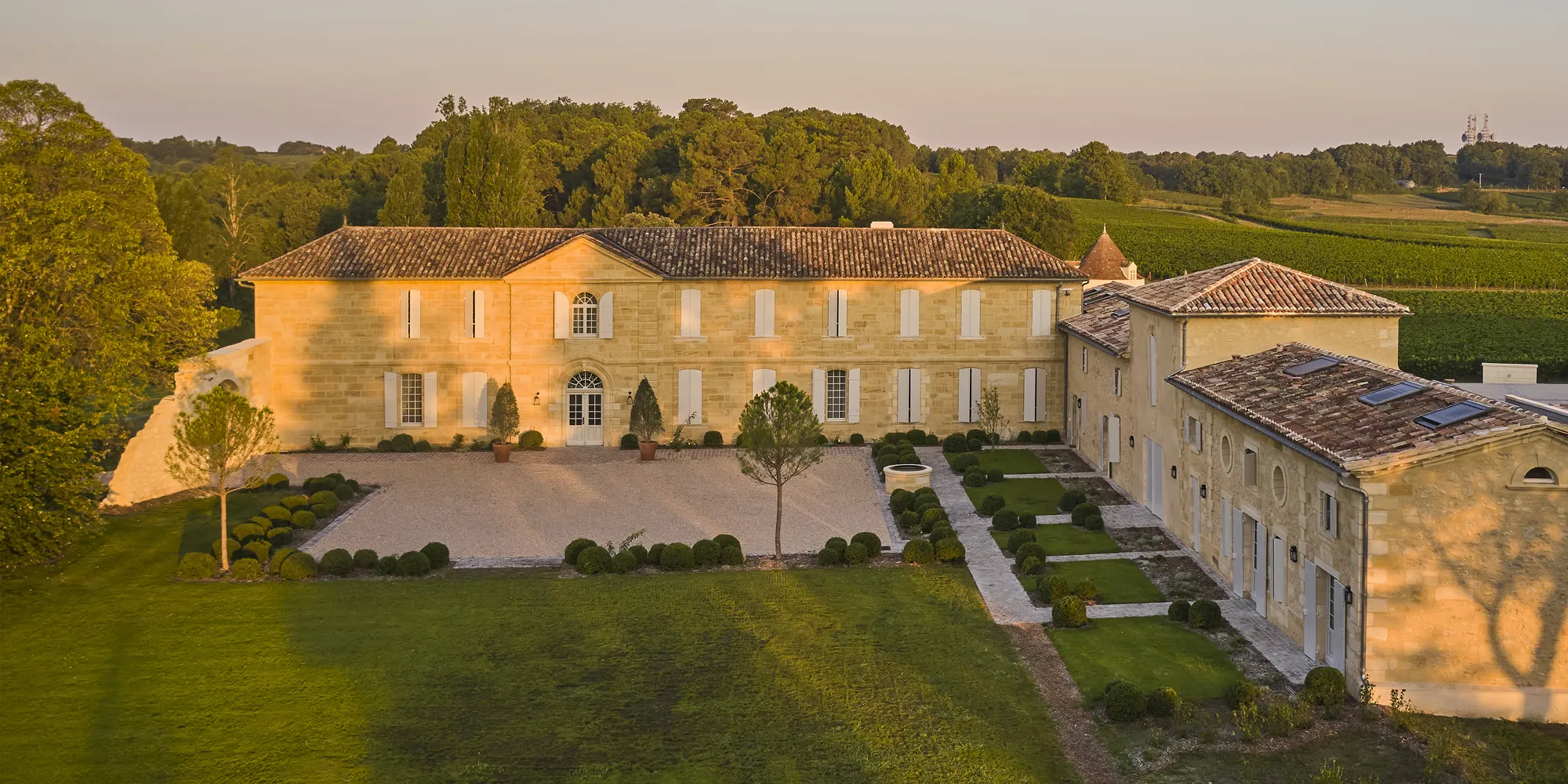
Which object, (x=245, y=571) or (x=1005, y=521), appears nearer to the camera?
(x=245, y=571)

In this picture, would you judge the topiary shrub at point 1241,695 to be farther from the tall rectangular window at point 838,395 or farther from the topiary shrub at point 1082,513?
the tall rectangular window at point 838,395

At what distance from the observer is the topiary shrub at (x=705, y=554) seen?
2425 cm

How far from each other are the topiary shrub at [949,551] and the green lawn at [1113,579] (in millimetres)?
1784

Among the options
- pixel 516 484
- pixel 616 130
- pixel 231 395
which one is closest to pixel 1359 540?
pixel 231 395

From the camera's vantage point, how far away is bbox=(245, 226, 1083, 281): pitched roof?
3784cm

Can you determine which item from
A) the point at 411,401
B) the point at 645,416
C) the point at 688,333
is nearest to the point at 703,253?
the point at 688,333

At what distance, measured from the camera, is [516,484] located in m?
32.6

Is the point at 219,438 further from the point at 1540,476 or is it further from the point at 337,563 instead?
the point at 1540,476

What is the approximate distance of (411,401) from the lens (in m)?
38.3

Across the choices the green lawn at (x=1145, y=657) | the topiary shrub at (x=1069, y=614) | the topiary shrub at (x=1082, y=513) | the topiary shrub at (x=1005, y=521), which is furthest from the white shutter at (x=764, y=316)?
the green lawn at (x=1145, y=657)

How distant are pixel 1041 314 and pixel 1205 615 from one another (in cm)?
2012

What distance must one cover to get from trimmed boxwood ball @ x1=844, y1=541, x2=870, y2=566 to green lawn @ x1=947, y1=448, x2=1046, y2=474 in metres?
9.62

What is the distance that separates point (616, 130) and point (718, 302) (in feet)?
195

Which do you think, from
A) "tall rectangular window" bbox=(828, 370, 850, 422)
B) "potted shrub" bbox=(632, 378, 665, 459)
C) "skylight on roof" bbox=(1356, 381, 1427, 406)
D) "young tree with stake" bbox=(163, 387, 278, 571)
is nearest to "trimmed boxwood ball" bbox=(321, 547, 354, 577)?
"young tree with stake" bbox=(163, 387, 278, 571)
